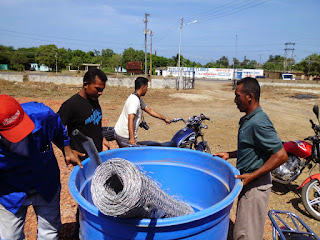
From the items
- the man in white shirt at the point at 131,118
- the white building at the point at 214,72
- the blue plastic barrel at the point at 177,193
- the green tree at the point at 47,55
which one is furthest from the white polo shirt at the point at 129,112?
the green tree at the point at 47,55

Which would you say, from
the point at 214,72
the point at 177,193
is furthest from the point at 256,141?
the point at 214,72

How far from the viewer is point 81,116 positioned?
114 inches

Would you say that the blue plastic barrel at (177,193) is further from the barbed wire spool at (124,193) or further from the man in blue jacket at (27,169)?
the man in blue jacket at (27,169)

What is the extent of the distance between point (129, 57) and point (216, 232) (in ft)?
244

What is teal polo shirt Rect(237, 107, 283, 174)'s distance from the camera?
6.88 feet

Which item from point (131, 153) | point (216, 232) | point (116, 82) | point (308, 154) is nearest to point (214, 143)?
point (308, 154)

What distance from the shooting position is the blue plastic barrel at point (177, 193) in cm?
147

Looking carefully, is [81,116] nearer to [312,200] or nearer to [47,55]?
[312,200]

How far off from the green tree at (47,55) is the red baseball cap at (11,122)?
223ft

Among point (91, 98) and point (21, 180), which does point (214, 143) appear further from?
point (21, 180)

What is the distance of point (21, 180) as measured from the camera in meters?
1.96

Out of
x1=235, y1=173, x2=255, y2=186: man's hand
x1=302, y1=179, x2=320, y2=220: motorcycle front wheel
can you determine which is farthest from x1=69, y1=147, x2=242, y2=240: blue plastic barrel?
x1=302, y1=179, x2=320, y2=220: motorcycle front wheel

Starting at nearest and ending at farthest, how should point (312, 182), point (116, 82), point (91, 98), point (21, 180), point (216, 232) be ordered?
point (216, 232) < point (21, 180) < point (91, 98) < point (312, 182) < point (116, 82)

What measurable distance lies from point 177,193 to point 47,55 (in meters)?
70.4
